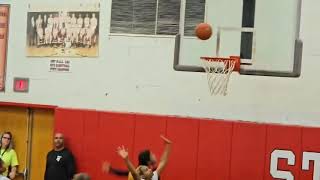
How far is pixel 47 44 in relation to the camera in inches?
389

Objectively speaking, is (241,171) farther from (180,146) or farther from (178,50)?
(178,50)

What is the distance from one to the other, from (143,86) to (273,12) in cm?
226

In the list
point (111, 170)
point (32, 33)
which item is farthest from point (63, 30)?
point (111, 170)

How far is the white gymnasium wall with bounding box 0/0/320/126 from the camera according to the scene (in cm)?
852

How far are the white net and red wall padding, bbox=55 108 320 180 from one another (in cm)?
49

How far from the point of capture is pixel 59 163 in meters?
9.32

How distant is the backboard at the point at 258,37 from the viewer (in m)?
8.54

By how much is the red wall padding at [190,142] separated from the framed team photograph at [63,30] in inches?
39.1

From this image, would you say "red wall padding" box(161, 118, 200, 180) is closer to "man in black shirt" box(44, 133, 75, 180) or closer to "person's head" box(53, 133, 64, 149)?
"man in black shirt" box(44, 133, 75, 180)

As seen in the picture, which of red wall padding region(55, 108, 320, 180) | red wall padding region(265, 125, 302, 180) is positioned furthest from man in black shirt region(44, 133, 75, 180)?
red wall padding region(265, 125, 302, 180)

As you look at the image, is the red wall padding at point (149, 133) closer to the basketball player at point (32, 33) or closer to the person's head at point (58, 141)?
the person's head at point (58, 141)

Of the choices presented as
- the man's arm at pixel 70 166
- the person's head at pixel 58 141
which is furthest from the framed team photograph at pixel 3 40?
the man's arm at pixel 70 166

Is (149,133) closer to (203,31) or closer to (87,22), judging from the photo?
(203,31)

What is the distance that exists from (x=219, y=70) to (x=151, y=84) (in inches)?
46.8
